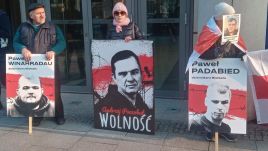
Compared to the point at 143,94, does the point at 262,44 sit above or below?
above

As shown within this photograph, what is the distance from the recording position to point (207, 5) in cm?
505

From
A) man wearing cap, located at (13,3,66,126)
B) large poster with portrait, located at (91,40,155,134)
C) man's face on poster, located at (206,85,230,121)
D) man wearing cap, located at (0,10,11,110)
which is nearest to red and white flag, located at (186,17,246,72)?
man's face on poster, located at (206,85,230,121)

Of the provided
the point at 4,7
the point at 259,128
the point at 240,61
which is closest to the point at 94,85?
the point at 240,61

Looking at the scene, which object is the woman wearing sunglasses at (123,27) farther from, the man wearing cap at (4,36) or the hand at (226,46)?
the man wearing cap at (4,36)

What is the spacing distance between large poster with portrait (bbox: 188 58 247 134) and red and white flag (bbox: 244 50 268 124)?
0.25 meters

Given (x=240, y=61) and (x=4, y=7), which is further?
(x=4, y=7)

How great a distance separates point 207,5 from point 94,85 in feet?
6.40

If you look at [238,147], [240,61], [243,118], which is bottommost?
[238,147]

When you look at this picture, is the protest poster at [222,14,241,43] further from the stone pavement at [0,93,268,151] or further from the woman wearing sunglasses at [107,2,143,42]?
the stone pavement at [0,93,268,151]

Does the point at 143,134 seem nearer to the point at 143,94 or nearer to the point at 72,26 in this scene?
the point at 143,94

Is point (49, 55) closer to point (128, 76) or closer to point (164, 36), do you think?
point (128, 76)

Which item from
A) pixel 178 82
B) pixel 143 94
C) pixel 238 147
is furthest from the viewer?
pixel 178 82

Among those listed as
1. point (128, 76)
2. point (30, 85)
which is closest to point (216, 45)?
point (128, 76)

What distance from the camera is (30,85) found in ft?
15.7
